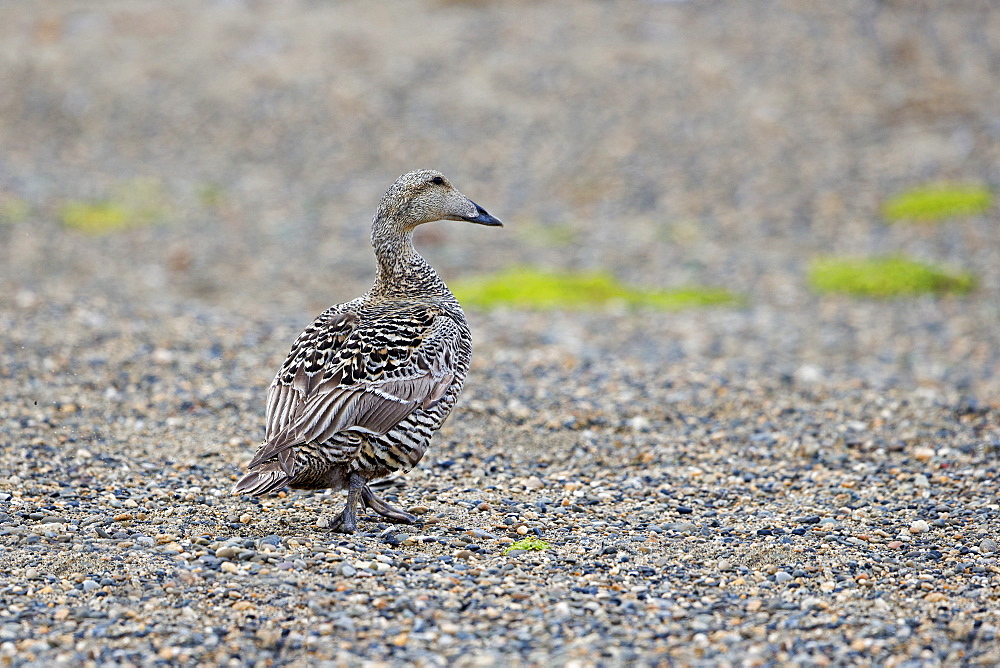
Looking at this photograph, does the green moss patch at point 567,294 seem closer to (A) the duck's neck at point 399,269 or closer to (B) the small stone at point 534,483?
(B) the small stone at point 534,483

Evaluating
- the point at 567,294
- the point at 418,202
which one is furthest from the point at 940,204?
the point at 418,202

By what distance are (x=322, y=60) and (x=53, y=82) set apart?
6400mm

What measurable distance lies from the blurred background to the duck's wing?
303 inches

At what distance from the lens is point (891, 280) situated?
16672mm

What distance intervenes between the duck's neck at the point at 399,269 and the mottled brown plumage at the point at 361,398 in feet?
0.56

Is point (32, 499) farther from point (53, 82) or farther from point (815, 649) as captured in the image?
point (53, 82)

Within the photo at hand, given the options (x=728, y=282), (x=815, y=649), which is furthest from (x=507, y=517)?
(x=728, y=282)

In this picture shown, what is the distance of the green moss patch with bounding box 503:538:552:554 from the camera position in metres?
7.00

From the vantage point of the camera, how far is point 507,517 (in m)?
7.62

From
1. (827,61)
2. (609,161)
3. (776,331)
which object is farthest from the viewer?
(827,61)

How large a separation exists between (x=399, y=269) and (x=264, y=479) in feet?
7.03

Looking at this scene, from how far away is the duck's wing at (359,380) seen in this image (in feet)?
22.3

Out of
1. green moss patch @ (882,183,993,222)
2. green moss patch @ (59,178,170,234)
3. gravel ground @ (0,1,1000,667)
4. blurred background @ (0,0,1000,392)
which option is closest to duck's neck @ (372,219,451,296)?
gravel ground @ (0,1,1000,667)

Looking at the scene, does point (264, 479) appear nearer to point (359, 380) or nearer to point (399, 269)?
point (359, 380)
